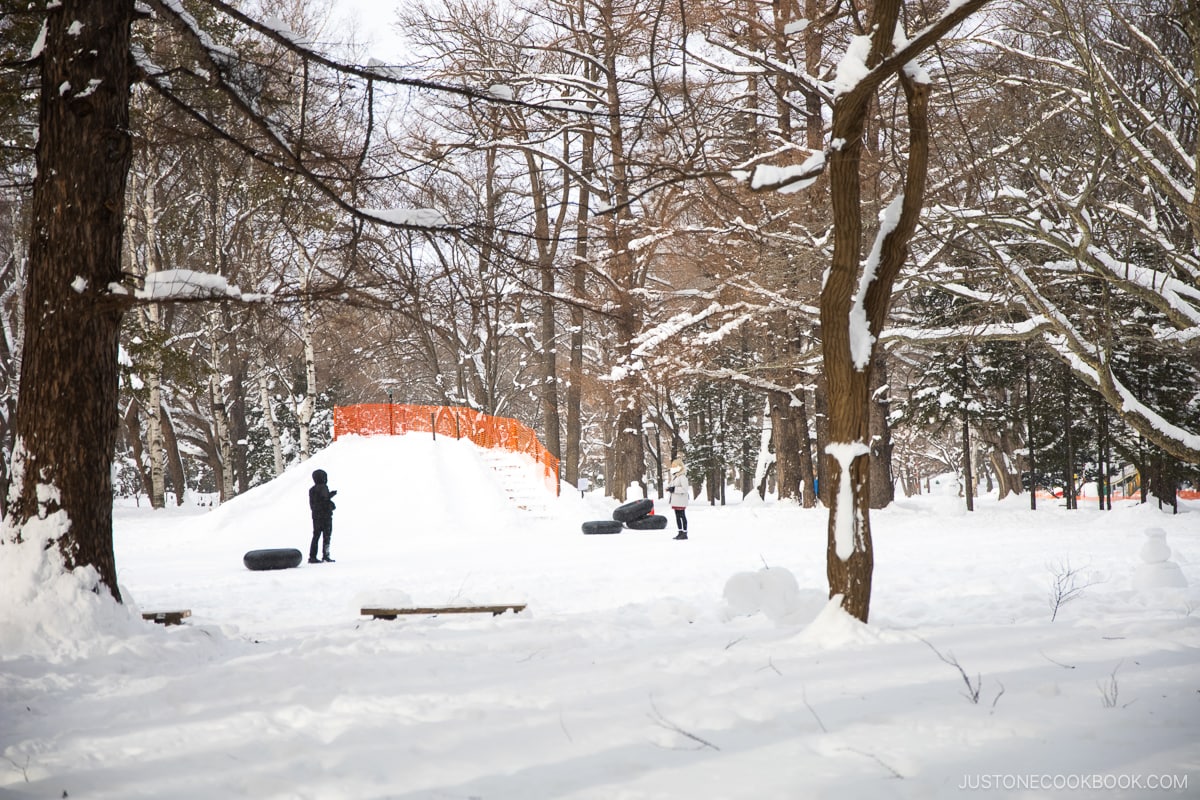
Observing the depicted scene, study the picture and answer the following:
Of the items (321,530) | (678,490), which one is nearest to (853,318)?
(321,530)

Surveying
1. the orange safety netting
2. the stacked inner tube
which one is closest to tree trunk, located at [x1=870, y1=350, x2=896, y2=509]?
the stacked inner tube

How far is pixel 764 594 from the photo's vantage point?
7.25 meters

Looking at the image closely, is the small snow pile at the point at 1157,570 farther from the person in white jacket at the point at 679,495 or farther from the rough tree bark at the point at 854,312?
the person in white jacket at the point at 679,495

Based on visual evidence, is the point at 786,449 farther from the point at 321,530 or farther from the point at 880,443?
the point at 321,530

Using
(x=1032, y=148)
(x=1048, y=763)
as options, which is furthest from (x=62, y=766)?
(x=1032, y=148)

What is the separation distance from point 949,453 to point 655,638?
48.3m

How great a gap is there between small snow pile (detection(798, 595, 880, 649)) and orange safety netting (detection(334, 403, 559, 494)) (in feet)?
65.6

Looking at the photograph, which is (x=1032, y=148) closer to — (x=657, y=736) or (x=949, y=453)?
(x=657, y=736)

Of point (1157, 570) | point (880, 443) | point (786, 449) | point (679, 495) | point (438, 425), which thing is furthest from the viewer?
point (438, 425)

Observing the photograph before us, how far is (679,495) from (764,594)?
405 inches

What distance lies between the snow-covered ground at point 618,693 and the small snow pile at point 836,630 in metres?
0.02

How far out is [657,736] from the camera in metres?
4.39

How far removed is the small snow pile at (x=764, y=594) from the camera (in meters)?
7.12

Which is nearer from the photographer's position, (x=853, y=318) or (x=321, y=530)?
(x=853, y=318)
